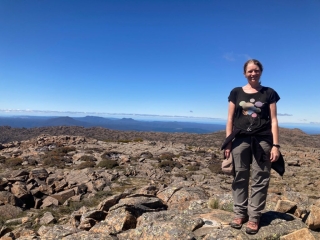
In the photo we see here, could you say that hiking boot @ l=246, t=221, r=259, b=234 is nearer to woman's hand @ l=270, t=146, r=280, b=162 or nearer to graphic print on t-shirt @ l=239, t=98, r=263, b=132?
woman's hand @ l=270, t=146, r=280, b=162

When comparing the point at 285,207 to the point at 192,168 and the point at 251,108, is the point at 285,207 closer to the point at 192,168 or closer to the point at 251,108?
the point at 251,108

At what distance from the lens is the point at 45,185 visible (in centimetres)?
1483

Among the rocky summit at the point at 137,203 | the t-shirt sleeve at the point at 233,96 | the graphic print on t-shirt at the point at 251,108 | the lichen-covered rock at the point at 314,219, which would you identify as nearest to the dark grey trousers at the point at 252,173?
the graphic print on t-shirt at the point at 251,108

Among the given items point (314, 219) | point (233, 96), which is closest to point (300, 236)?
point (314, 219)

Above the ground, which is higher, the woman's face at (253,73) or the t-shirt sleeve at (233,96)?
the woman's face at (253,73)

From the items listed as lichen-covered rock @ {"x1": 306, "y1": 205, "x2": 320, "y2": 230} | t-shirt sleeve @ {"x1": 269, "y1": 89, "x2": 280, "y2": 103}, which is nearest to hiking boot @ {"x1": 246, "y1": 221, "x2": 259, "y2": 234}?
lichen-covered rock @ {"x1": 306, "y1": 205, "x2": 320, "y2": 230}

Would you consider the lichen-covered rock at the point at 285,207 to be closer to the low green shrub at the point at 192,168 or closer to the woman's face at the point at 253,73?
the woman's face at the point at 253,73

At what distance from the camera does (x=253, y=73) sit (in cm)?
504

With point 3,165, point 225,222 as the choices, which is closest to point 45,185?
point 3,165

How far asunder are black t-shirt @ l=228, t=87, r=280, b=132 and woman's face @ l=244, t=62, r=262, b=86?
0.78ft

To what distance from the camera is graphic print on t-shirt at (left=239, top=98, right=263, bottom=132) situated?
16.1 feet

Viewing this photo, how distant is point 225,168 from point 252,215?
3.63 feet

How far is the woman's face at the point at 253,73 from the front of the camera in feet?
16.6

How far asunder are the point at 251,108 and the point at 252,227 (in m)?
2.48
